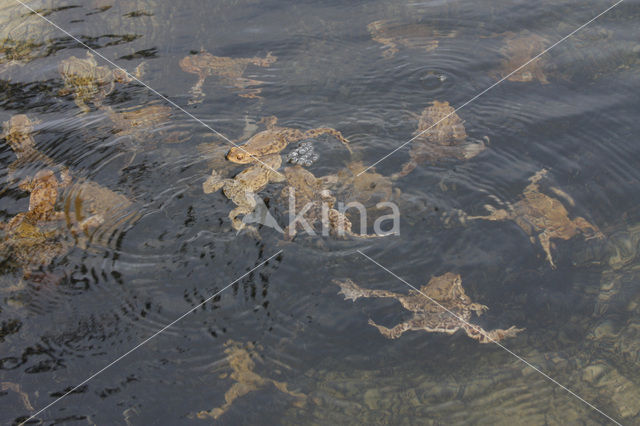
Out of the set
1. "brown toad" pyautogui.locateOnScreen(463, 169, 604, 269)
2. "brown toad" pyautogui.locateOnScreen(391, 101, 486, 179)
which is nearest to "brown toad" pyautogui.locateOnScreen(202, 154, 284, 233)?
"brown toad" pyautogui.locateOnScreen(391, 101, 486, 179)

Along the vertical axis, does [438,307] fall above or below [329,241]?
below

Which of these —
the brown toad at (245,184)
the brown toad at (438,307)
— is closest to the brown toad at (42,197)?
the brown toad at (245,184)

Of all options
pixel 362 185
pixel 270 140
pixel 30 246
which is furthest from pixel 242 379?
pixel 270 140

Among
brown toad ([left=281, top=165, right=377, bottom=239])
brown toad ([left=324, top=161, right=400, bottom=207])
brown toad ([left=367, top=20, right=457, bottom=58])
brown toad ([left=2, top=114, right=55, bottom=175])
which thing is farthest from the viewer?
brown toad ([left=367, top=20, right=457, bottom=58])

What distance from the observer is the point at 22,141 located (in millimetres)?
5676

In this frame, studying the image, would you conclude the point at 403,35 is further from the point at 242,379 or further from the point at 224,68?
the point at 242,379

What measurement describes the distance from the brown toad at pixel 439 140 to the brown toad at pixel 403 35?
4.23 ft

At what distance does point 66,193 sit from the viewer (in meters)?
5.08

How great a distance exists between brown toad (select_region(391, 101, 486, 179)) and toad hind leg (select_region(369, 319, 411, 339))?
65.9 inches

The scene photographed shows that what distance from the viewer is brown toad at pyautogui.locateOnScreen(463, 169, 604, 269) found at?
457 cm

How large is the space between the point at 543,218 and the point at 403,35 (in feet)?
11.2

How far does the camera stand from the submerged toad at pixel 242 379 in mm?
3627

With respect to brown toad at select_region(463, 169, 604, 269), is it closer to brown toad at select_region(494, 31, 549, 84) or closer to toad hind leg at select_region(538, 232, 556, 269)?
toad hind leg at select_region(538, 232, 556, 269)

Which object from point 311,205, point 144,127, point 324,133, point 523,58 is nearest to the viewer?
point 311,205
